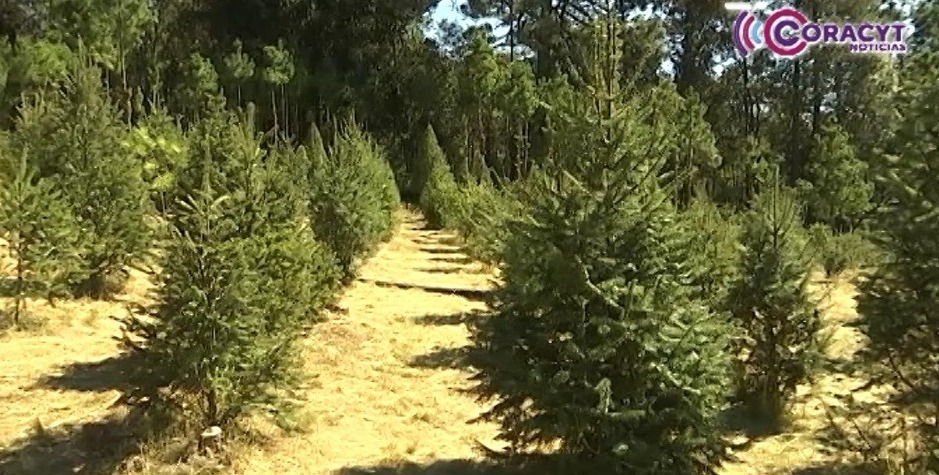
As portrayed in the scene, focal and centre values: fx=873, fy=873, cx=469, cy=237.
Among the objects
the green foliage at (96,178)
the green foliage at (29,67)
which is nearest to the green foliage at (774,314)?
the green foliage at (96,178)

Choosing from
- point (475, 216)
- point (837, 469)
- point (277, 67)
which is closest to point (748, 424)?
point (837, 469)

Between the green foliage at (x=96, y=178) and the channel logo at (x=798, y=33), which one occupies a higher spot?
the channel logo at (x=798, y=33)

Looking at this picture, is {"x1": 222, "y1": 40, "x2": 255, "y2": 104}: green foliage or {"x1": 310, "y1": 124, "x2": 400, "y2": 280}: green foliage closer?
{"x1": 310, "y1": 124, "x2": 400, "y2": 280}: green foliage

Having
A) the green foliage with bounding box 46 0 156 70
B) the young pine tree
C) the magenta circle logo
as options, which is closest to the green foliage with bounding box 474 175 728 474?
the young pine tree

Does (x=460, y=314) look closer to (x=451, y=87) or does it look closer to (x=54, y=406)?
(x=54, y=406)

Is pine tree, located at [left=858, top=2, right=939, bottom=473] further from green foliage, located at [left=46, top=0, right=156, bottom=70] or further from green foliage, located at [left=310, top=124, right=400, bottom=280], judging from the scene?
green foliage, located at [left=46, top=0, right=156, bottom=70]

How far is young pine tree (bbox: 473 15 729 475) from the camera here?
18.3ft

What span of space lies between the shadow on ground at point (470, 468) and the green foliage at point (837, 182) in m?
21.9

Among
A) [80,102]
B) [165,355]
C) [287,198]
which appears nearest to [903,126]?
[165,355]

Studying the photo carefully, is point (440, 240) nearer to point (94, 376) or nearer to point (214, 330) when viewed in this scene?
point (94, 376)

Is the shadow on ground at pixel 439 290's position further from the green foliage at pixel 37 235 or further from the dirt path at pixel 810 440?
the dirt path at pixel 810 440

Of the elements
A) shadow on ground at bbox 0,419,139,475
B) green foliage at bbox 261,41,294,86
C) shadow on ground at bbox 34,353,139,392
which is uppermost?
green foliage at bbox 261,41,294,86

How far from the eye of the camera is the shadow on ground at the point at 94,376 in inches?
325

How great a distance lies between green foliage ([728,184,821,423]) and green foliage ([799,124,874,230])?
1901 cm
